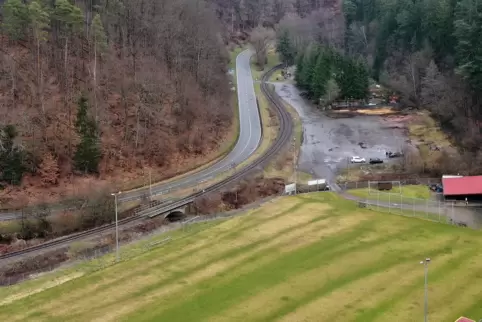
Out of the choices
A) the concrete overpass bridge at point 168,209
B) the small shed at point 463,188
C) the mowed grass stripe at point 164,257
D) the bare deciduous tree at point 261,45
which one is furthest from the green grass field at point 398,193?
the bare deciduous tree at point 261,45

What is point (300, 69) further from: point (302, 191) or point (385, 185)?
point (302, 191)

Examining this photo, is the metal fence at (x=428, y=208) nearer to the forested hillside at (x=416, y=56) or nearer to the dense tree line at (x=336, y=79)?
the forested hillside at (x=416, y=56)

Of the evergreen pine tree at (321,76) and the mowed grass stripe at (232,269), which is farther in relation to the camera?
the evergreen pine tree at (321,76)

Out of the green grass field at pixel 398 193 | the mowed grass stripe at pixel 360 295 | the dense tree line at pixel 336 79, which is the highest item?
the dense tree line at pixel 336 79

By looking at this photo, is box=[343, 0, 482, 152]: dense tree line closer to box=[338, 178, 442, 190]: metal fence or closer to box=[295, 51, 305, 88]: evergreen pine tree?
box=[338, 178, 442, 190]: metal fence

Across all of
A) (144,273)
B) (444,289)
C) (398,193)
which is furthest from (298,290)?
(398,193)

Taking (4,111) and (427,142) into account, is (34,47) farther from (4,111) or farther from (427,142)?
(427,142)


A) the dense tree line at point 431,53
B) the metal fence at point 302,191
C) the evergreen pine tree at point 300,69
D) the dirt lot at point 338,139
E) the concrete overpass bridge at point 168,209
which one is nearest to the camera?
the metal fence at point 302,191
